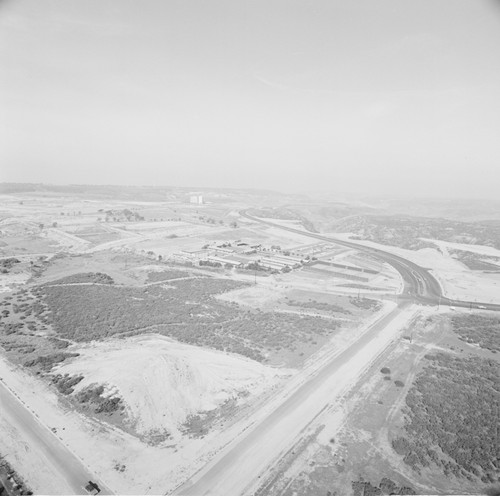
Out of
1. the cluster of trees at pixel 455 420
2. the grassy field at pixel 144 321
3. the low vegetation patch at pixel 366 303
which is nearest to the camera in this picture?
the cluster of trees at pixel 455 420

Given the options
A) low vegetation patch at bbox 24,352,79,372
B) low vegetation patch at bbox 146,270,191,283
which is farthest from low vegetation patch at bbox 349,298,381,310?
low vegetation patch at bbox 24,352,79,372

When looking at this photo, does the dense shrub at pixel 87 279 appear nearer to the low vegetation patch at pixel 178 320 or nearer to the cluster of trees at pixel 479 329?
the low vegetation patch at pixel 178 320

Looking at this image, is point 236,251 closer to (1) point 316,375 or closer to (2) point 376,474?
(1) point 316,375

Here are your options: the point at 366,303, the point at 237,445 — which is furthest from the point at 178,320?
the point at 366,303

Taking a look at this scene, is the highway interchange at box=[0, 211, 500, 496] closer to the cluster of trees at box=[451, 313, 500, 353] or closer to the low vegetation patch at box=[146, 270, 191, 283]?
the cluster of trees at box=[451, 313, 500, 353]

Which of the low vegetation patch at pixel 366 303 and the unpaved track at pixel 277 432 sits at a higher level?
the low vegetation patch at pixel 366 303

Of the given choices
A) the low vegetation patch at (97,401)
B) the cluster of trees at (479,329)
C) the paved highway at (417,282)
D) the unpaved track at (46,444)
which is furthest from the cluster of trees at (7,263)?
the cluster of trees at (479,329)

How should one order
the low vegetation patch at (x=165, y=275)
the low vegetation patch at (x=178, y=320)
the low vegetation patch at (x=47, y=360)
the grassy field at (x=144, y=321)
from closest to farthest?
the low vegetation patch at (x=47, y=360), the grassy field at (x=144, y=321), the low vegetation patch at (x=178, y=320), the low vegetation patch at (x=165, y=275)

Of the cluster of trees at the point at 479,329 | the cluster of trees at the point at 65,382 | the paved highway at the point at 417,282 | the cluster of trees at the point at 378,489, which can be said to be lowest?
the cluster of trees at the point at 65,382

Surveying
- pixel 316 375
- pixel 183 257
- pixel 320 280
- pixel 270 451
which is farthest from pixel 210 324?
pixel 183 257
